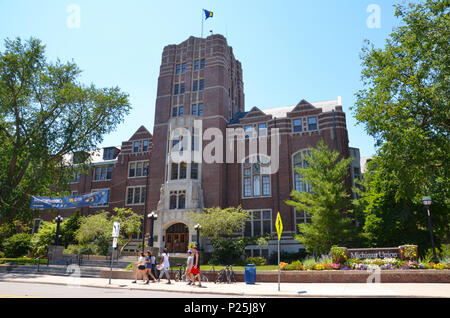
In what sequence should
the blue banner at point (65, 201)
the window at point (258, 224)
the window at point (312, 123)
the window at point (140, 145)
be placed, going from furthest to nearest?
1. the window at point (140, 145)
2. the window at point (312, 123)
3. the window at point (258, 224)
4. the blue banner at point (65, 201)

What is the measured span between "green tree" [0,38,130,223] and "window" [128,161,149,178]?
11.4 meters

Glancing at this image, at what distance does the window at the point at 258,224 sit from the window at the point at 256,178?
→ 6.69 ft

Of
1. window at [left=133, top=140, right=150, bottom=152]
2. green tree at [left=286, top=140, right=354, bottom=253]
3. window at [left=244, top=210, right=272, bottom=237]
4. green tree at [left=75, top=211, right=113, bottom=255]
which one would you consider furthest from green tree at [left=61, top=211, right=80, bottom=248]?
green tree at [left=286, top=140, right=354, bottom=253]

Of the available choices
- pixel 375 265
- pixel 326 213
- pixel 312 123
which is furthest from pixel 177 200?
pixel 375 265

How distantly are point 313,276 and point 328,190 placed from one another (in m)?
10.2

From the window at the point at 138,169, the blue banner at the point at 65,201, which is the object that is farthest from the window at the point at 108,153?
the blue banner at the point at 65,201

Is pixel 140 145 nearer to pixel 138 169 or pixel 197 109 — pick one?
pixel 138 169

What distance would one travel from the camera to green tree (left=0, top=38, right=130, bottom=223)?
27641mm

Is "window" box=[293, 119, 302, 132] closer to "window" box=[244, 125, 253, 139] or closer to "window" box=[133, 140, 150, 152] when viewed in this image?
"window" box=[244, 125, 253, 139]

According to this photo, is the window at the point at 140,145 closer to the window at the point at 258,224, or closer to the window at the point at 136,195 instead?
the window at the point at 136,195

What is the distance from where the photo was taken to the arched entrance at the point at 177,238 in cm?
3494

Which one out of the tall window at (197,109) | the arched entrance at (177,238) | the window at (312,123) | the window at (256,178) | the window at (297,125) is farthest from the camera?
the tall window at (197,109)

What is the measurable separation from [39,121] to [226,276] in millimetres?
21847
